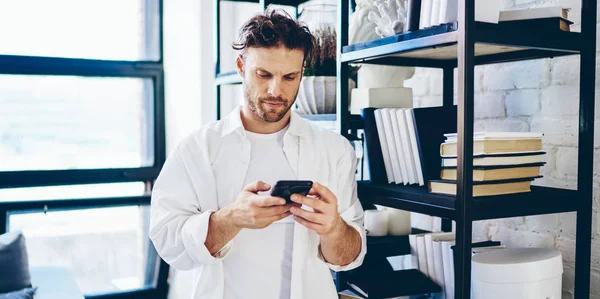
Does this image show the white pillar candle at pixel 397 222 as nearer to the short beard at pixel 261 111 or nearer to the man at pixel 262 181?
the man at pixel 262 181

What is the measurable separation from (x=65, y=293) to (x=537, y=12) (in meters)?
1.89

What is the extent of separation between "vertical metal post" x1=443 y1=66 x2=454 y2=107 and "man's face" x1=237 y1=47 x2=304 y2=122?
0.59 m

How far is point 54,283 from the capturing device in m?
2.29

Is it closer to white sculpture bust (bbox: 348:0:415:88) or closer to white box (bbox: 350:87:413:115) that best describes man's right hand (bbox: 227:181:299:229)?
white box (bbox: 350:87:413:115)

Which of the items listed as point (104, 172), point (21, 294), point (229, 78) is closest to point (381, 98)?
point (229, 78)

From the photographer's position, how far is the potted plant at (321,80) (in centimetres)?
189

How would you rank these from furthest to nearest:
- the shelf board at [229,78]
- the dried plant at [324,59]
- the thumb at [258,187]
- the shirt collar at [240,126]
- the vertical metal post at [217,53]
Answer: the vertical metal post at [217,53], the shelf board at [229,78], the dried plant at [324,59], the shirt collar at [240,126], the thumb at [258,187]

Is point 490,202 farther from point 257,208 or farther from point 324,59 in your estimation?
point 324,59

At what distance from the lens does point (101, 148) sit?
123 inches

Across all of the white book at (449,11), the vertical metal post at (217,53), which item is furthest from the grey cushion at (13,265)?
the white book at (449,11)

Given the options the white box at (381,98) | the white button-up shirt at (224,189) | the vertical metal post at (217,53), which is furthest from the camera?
the vertical metal post at (217,53)

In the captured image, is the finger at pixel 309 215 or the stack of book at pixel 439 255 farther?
the stack of book at pixel 439 255

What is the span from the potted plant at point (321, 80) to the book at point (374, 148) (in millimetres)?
342

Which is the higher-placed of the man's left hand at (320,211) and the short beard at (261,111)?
the short beard at (261,111)
